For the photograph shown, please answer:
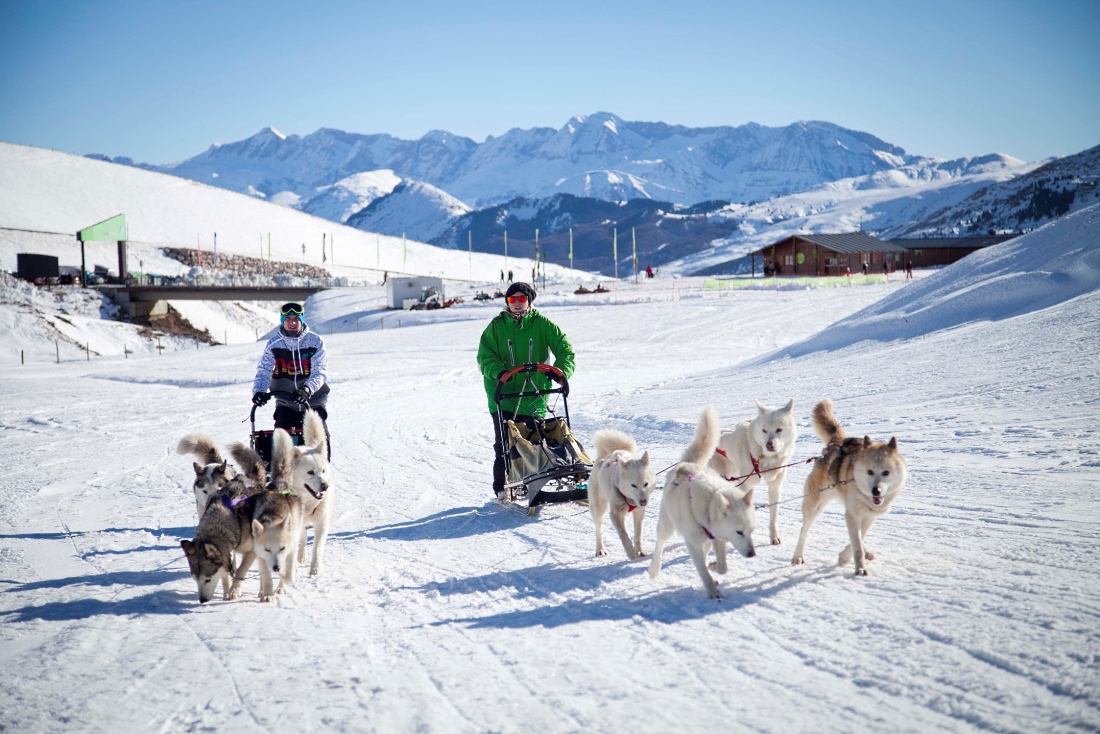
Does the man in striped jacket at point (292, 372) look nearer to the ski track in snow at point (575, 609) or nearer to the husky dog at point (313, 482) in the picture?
the husky dog at point (313, 482)

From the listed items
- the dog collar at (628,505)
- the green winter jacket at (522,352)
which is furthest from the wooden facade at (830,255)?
the dog collar at (628,505)

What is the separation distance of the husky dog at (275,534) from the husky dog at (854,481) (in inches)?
136

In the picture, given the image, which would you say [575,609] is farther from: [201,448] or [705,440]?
[201,448]

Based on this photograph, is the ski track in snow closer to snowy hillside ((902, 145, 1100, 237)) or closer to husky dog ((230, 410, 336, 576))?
husky dog ((230, 410, 336, 576))

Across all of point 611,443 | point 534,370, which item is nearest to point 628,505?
point 611,443

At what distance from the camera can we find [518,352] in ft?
26.0

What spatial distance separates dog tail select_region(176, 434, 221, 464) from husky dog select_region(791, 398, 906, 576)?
15.0ft

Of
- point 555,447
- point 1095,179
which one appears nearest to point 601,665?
point 555,447

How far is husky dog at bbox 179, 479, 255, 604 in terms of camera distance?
5250mm

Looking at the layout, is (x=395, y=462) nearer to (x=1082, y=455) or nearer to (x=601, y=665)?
(x=601, y=665)

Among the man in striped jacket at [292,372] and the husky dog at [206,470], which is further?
the man in striped jacket at [292,372]

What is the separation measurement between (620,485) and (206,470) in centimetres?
312

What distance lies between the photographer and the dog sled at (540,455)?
7.15m

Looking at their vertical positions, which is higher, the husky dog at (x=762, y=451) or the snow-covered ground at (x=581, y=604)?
the husky dog at (x=762, y=451)
